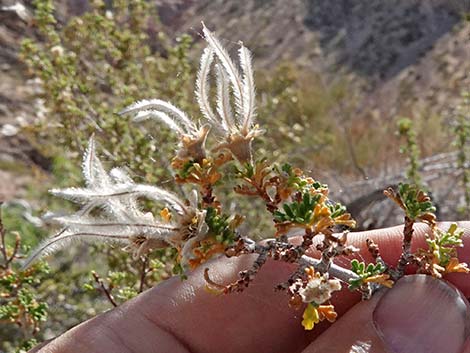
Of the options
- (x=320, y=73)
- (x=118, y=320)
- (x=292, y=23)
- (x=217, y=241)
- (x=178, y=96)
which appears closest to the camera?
(x=217, y=241)

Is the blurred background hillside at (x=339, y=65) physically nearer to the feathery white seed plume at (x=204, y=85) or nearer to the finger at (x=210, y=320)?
the finger at (x=210, y=320)

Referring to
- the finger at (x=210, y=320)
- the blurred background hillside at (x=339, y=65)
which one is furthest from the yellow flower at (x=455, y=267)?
the blurred background hillside at (x=339, y=65)

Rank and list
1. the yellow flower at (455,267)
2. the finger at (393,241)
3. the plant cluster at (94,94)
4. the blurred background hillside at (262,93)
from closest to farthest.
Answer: the yellow flower at (455,267)
the finger at (393,241)
the plant cluster at (94,94)
the blurred background hillside at (262,93)

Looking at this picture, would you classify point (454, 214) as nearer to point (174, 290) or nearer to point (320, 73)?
point (174, 290)

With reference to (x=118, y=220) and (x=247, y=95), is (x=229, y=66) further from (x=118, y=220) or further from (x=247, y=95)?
(x=118, y=220)

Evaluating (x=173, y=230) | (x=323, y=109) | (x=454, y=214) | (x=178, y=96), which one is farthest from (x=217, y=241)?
(x=323, y=109)

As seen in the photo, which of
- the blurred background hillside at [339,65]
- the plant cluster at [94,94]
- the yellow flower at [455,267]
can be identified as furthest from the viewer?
the blurred background hillside at [339,65]

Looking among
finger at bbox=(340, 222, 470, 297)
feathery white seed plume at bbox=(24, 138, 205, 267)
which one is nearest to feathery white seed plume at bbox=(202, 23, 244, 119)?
feathery white seed plume at bbox=(24, 138, 205, 267)
